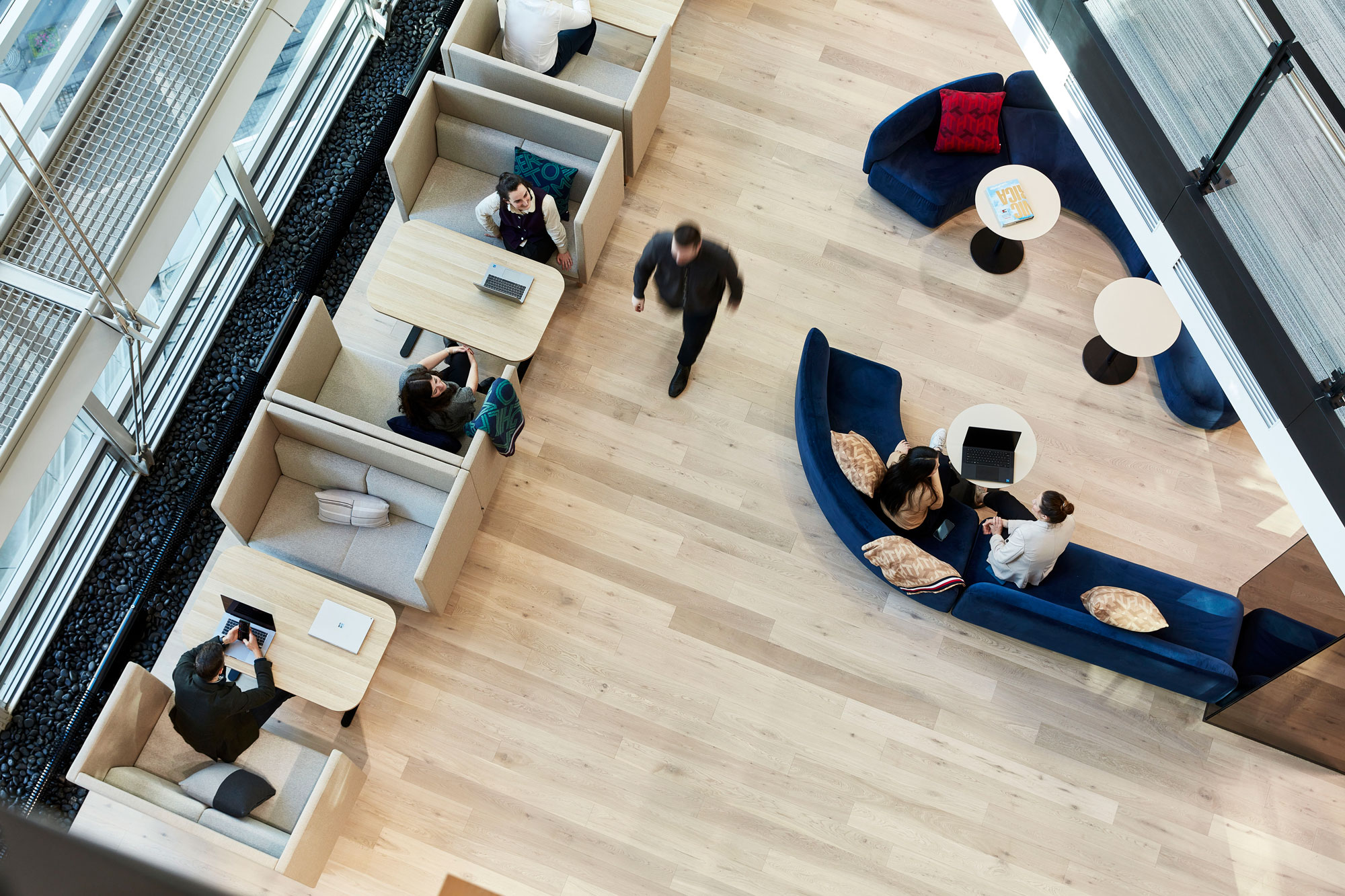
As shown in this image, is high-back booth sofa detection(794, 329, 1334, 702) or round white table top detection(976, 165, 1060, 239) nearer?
high-back booth sofa detection(794, 329, 1334, 702)

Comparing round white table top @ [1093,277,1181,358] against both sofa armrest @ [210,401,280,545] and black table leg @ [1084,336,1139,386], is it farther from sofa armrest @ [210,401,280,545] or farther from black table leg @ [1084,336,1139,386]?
sofa armrest @ [210,401,280,545]

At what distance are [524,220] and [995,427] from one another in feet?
9.52

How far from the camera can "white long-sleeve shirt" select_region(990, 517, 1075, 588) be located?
5.07m

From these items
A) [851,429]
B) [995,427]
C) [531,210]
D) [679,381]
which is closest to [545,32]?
[531,210]

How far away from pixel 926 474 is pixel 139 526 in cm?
437

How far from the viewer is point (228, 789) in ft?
15.2

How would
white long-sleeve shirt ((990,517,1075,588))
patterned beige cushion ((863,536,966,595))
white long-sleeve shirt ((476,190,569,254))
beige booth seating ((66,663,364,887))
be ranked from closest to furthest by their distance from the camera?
beige booth seating ((66,663,364,887)) < white long-sleeve shirt ((990,517,1075,588)) < patterned beige cushion ((863,536,966,595)) < white long-sleeve shirt ((476,190,569,254))

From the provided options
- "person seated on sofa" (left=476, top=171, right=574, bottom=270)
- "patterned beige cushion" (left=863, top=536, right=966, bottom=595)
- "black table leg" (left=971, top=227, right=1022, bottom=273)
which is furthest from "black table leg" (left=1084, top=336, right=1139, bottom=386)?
"person seated on sofa" (left=476, top=171, right=574, bottom=270)

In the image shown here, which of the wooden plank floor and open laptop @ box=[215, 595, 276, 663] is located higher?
the wooden plank floor

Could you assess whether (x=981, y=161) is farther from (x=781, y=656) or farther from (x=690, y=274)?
(x=781, y=656)

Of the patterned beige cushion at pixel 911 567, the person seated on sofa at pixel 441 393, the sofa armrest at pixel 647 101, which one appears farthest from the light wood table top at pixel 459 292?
the patterned beige cushion at pixel 911 567

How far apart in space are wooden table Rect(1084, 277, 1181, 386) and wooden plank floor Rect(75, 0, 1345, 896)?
0.46m

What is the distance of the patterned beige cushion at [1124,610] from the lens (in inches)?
201

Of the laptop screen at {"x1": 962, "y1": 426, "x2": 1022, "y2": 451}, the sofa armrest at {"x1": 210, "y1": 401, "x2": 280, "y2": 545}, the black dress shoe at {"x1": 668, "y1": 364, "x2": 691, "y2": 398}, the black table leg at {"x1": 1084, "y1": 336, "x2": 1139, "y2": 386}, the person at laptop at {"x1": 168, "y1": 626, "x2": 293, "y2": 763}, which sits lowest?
the person at laptop at {"x1": 168, "y1": 626, "x2": 293, "y2": 763}
